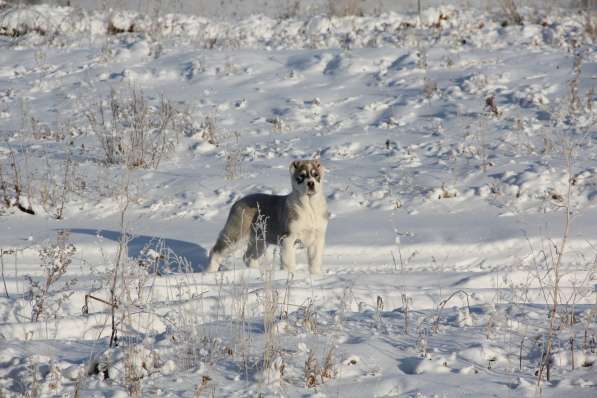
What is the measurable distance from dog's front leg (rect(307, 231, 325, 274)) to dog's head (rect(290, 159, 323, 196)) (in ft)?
1.50

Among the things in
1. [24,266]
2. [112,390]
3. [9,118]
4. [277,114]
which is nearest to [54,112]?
[9,118]

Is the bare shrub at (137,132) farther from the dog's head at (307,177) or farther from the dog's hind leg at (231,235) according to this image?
the dog's head at (307,177)

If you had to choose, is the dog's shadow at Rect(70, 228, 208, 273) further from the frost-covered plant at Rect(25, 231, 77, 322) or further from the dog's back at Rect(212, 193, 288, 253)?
the frost-covered plant at Rect(25, 231, 77, 322)

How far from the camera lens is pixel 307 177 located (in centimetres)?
762

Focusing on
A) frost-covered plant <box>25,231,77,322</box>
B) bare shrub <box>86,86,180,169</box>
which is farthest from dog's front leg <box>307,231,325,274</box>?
bare shrub <box>86,86,180,169</box>

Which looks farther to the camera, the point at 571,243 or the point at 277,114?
the point at 277,114

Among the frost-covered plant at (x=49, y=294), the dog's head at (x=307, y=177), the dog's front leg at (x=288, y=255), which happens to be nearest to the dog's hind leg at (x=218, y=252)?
the dog's front leg at (x=288, y=255)

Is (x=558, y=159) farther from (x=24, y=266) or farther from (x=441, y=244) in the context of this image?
(x=24, y=266)

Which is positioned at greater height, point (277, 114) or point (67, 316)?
point (277, 114)

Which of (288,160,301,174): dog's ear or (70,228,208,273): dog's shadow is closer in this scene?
(288,160,301,174): dog's ear

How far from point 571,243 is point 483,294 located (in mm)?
2264

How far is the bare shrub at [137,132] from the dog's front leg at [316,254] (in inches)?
149

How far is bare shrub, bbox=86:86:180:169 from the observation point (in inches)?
425

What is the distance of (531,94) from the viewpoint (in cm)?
1232
